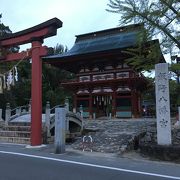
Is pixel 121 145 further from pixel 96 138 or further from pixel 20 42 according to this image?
pixel 20 42

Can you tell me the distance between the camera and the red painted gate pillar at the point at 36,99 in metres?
15.4

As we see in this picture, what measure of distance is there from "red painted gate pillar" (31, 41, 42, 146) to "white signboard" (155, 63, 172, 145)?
536 cm

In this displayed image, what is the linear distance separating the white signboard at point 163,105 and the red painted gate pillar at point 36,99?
5361 mm

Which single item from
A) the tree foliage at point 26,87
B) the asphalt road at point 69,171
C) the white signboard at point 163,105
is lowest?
the asphalt road at point 69,171

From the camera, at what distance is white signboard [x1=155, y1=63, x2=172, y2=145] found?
1360cm

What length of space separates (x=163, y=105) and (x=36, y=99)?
572 centimetres

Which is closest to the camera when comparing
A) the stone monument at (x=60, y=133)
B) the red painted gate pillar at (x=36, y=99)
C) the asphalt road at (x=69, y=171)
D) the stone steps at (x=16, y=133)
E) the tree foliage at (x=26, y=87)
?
the asphalt road at (x=69, y=171)

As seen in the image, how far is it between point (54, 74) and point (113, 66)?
64.9ft

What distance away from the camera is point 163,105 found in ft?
45.5

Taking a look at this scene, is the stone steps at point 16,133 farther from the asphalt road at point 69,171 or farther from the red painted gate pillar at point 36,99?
the asphalt road at point 69,171

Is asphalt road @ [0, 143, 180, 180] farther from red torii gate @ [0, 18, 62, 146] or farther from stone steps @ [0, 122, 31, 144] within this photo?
stone steps @ [0, 122, 31, 144]

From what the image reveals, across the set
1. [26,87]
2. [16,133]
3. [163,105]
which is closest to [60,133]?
[163,105]

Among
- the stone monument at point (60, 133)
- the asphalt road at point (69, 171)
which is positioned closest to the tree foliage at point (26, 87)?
the stone monument at point (60, 133)

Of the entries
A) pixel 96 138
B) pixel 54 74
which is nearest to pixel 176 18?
pixel 96 138
